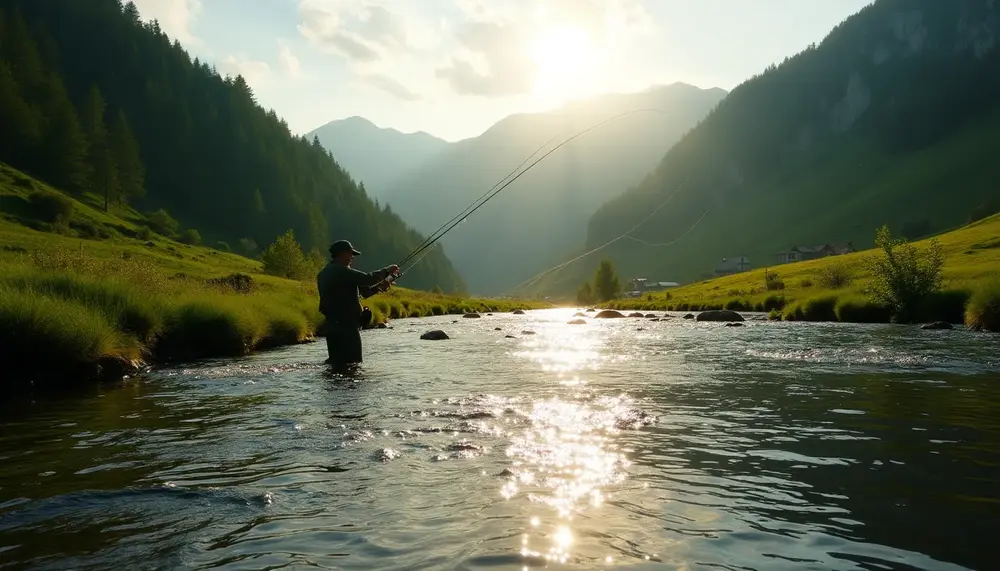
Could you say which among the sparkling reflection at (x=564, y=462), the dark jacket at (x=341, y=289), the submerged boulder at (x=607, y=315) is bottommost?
the sparkling reflection at (x=564, y=462)

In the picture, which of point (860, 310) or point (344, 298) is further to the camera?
point (860, 310)

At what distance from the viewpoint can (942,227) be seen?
196375mm

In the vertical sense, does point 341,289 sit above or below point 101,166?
below

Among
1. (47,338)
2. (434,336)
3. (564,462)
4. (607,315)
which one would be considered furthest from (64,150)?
(564,462)

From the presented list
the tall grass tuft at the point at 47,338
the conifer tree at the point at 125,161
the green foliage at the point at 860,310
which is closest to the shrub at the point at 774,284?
the green foliage at the point at 860,310

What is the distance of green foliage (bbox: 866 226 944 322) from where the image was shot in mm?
35438

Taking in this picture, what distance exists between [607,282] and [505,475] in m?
141

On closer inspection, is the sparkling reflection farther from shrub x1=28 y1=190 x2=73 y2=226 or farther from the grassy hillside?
shrub x1=28 y1=190 x2=73 y2=226

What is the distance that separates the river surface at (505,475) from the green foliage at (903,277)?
84.6 feet

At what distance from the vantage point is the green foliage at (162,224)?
4316 inches

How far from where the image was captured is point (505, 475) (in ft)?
21.4

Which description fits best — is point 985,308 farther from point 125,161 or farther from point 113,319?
point 125,161

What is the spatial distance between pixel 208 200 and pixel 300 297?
146 m

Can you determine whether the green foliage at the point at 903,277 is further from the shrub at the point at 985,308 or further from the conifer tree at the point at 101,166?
the conifer tree at the point at 101,166
